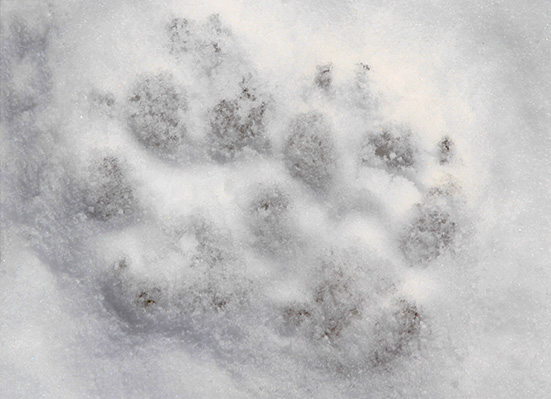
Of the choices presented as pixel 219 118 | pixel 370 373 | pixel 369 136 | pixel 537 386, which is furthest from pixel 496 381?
pixel 219 118

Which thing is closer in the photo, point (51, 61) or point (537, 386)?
point (537, 386)

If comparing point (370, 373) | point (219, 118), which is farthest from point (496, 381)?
point (219, 118)

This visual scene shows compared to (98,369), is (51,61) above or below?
above

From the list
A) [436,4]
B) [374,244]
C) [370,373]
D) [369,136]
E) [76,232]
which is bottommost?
[370,373]

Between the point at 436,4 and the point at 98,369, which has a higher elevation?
the point at 436,4

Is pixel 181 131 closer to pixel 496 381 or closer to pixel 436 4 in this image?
pixel 436 4

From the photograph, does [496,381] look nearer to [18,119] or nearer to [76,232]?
[76,232]
